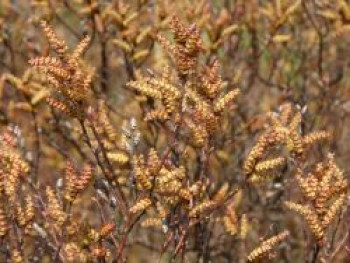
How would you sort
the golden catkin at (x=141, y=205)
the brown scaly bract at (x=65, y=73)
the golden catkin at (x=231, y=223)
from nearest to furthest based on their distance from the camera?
1. the brown scaly bract at (x=65, y=73)
2. the golden catkin at (x=141, y=205)
3. the golden catkin at (x=231, y=223)

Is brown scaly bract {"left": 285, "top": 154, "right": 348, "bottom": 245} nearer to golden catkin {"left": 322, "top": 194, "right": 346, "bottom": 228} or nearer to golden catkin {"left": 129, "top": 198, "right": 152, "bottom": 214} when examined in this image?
golden catkin {"left": 322, "top": 194, "right": 346, "bottom": 228}

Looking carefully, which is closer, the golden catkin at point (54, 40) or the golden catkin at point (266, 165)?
the golden catkin at point (54, 40)

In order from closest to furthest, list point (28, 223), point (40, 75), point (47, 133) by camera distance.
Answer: point (28, 223)
point (40, 75)
point (47, 133)

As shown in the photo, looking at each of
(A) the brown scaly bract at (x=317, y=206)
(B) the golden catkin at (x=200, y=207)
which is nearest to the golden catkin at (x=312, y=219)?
(A) the brown scaly bract at (x=317, y=206)

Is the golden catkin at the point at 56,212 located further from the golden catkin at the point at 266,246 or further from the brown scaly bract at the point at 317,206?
the brown scaly bract at the point at 317,206

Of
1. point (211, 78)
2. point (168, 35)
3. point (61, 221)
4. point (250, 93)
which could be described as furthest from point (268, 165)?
point (250, 93)

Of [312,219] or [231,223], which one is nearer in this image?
[312,219]

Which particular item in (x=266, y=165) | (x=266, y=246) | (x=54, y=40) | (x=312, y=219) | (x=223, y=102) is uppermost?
(x=54, y=40)

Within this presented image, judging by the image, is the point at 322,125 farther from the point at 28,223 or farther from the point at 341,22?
the point at 28,223

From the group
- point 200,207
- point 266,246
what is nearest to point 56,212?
point 200,207

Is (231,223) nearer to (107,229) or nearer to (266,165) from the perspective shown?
(266,165)

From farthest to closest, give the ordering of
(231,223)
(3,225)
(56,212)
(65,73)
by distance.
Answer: (231,223)
(56,212)
(3,225)
(65,73)
